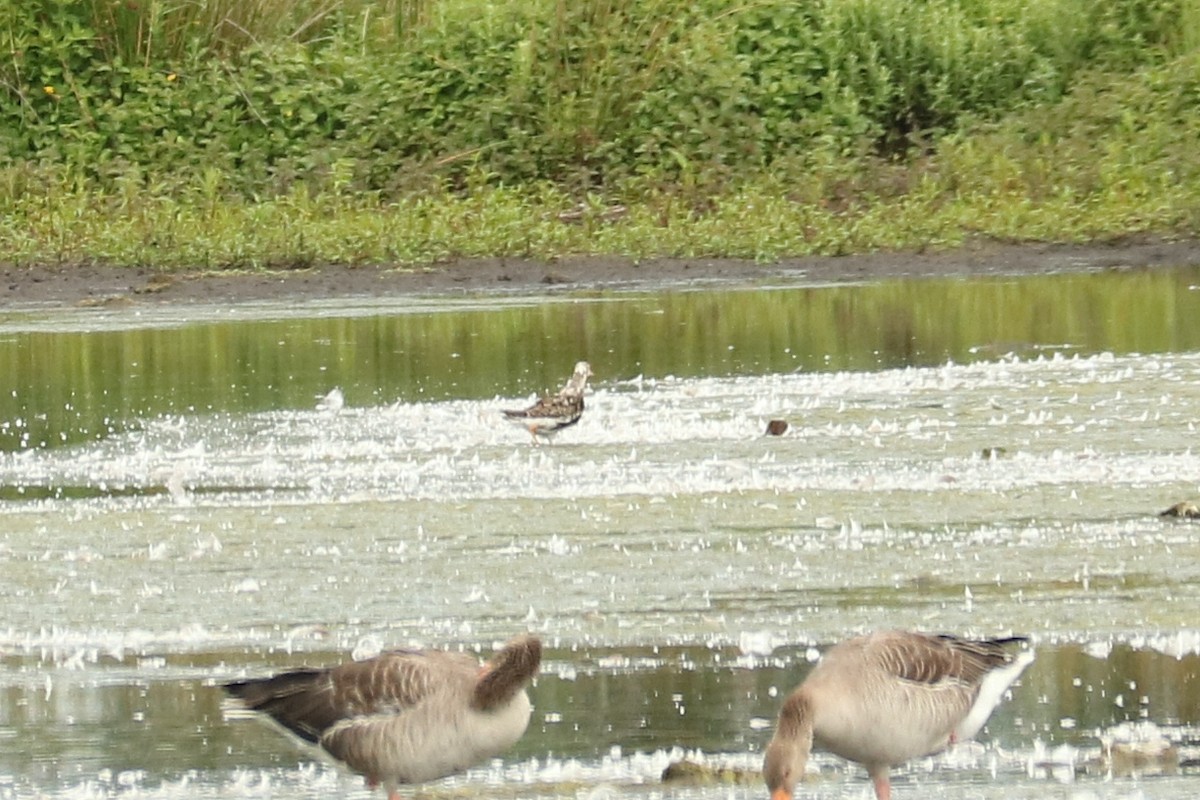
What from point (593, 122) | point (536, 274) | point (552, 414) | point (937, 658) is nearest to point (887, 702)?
point (937, 658)

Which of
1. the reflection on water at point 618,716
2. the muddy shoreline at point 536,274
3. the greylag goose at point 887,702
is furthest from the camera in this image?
the muddy shoreline at point 536,274

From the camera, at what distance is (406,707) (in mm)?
5652

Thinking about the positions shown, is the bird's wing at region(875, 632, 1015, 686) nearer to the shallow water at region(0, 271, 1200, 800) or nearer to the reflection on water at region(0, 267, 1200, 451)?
the shallow water at region(0, 271, 1200, 800)

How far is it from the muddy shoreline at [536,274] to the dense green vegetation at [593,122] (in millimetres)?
374

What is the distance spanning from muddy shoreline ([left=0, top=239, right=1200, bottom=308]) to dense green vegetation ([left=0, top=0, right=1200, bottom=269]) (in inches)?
14.7

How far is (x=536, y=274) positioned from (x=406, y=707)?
13.0 meters

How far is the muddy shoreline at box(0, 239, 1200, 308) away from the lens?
709 inches

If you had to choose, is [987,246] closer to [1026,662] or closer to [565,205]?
[565,205]

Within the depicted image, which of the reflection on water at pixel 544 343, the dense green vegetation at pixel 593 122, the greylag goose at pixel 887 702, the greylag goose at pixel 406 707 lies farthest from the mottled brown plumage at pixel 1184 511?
the dense green vegetation at pixel 593 122

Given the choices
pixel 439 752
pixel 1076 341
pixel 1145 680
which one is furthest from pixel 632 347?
pixel 439 752

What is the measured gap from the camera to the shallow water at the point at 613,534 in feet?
20.7

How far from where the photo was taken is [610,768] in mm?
5961

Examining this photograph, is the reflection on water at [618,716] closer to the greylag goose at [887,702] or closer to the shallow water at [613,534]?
the shallow water at [613,534]

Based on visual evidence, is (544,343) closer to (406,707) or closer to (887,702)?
(406,707)
